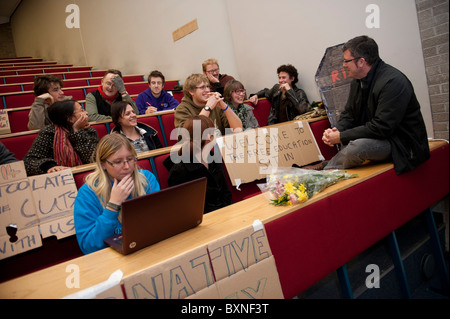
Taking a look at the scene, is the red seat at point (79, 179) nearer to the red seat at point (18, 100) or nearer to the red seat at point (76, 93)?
the red seat at point (18, 100)

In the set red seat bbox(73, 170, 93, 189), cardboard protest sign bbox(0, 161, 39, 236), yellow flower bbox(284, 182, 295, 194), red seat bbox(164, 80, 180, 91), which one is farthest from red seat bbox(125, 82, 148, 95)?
yellow flower bbox(284, 182, 295, 194)

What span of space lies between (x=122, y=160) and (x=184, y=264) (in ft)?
1.72

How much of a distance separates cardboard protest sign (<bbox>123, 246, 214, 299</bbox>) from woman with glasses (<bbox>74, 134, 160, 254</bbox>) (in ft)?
Result: 1.07

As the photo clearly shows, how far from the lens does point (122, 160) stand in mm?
1178

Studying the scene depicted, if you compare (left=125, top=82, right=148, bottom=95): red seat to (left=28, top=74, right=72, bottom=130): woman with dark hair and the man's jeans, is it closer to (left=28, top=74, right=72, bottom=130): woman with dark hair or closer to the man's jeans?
(left=28, top=74, right=72, bottom=130): woman with dark hair

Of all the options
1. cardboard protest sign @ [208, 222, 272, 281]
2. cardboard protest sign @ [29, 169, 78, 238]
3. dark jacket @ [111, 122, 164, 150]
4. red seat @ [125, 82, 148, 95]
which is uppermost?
red seat @ [125, 82, 148, 95]

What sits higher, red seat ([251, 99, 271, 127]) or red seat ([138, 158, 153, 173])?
red seat ([251, 99, 271, 127])

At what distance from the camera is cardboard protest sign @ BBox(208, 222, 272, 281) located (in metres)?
0.88

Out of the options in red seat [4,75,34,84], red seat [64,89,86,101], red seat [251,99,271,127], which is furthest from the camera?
red seat [4,75,34,84]

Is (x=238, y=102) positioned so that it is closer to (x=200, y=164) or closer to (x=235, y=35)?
(x=200, y=164)

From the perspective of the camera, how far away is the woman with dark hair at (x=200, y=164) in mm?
1525

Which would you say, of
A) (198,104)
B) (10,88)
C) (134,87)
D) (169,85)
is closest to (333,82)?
(198,104)
